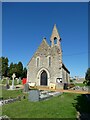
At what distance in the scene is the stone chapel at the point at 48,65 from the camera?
89.6 ft

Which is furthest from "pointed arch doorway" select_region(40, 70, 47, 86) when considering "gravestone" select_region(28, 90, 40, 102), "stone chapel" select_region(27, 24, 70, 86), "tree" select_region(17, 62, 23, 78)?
"tree" select_region(17, 62, 23, 78)

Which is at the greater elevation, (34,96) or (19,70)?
(19,70)

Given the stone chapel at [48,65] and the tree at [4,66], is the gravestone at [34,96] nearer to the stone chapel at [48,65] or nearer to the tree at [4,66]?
the stone chapel at [48,65]

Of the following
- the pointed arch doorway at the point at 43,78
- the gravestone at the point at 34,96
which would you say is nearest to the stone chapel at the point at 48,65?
the pointed arch doorway at the point at 43,78

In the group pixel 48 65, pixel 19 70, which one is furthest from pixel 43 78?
pixel 19 70

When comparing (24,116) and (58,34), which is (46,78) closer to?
(58,34)

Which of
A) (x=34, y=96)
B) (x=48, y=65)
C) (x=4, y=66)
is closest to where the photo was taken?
(x=34, y=96)

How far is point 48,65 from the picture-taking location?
28.2 m

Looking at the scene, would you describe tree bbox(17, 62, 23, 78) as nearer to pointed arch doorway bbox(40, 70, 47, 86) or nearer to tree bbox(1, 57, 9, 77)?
tree bbox(1, 57, 9, 77)

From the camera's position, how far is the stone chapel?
1075 inches

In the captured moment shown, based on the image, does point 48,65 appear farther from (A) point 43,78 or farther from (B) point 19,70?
(B) point 19,70

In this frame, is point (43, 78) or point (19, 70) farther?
point (19, 70)

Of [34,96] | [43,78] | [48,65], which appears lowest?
[34,96]

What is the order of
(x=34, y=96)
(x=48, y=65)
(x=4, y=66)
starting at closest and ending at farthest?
(x=34, y=96), (x=48, y=65), (x=4, y=66)
